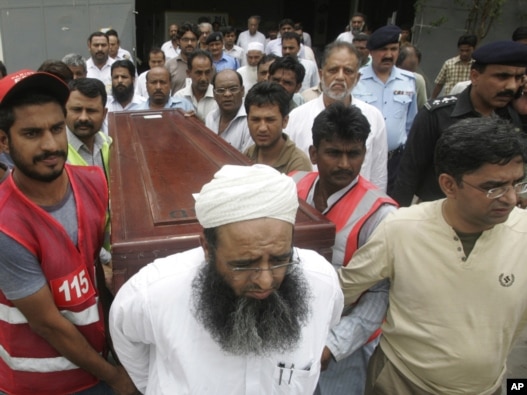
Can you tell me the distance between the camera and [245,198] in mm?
1149

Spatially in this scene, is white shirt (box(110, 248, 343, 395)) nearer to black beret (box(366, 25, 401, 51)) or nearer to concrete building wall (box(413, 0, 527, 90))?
black beret (box(366, 25, 401, 51))

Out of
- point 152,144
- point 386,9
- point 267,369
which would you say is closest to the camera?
point 267,369

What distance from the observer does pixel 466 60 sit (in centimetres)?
667

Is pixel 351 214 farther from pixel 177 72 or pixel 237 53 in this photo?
pixel 237 53

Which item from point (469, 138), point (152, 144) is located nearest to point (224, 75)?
point (152, 144)

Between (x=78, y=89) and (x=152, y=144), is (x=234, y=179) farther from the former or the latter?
(x=78, y=89)

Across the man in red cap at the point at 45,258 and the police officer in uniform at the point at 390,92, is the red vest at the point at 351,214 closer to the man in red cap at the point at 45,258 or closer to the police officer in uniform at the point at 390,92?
the man in red cap at the point at 45,258

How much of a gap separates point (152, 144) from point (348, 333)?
1487 mm

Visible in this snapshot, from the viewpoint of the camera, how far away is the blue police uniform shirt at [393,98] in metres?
3.70

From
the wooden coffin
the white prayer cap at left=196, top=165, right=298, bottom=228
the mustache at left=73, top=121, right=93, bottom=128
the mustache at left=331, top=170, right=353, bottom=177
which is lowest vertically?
the wooden coffin

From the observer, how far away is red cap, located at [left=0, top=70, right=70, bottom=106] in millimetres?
1417

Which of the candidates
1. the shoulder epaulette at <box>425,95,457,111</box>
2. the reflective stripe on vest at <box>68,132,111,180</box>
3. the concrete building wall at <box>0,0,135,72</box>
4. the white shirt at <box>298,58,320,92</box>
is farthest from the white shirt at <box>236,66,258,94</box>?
the concrete building wall at <box>0,0,135,72</box>

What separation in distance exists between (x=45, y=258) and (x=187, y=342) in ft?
1.77

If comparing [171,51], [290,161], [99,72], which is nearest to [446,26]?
[171,51]
